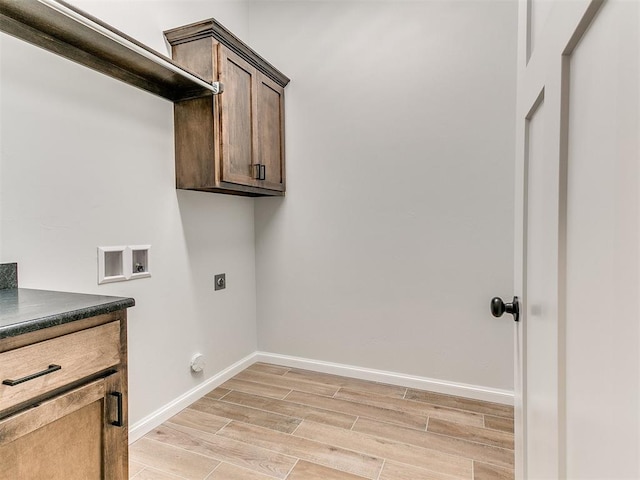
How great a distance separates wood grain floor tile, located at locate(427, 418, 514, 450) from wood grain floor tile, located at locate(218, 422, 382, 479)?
43cm

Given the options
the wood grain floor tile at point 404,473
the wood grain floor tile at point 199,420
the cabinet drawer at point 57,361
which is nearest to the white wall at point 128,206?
the wood grain floor tile at point 199,420

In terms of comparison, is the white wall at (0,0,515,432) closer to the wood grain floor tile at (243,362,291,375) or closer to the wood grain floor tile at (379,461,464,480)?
the wood grain floor tile at (243,362,291,375)

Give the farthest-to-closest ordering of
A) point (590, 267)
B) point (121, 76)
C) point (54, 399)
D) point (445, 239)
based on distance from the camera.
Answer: point (445, 239)
point (121, 76)
point (54, 399)
point (590, 267)

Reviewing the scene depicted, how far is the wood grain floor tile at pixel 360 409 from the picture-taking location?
190 cm

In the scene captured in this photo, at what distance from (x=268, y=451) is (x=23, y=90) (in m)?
1.77

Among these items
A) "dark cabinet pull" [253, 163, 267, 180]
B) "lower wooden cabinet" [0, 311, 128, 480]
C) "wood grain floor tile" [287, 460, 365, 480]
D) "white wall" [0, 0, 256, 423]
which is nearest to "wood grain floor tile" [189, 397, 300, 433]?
"white wall" [0, 0, 256, 423]

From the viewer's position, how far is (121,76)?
1.65m

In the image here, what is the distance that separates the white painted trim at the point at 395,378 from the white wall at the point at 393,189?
4 centimetres

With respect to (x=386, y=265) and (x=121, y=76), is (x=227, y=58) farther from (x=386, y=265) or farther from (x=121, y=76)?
(x=386, y=265)

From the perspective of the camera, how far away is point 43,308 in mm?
927

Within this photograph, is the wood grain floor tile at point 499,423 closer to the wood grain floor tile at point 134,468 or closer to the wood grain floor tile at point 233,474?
the wood grain floor tile at point 233,474

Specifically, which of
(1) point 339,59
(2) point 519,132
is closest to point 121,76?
(1) point 339,59

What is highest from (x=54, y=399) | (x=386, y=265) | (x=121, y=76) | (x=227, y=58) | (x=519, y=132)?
(x=227, y=58)

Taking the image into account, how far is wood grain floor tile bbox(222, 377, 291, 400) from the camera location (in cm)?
220
